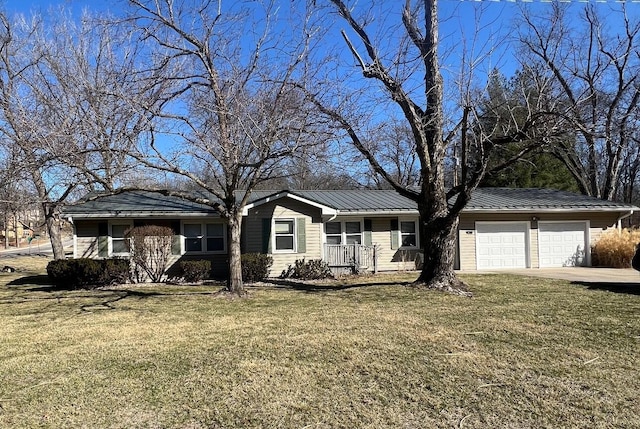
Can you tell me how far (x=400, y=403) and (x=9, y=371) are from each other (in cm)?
445

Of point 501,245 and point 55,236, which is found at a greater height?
point 55,236

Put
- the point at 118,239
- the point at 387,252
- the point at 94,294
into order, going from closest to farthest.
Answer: the point at 94,294, the point at 118,239, the point at 387,252

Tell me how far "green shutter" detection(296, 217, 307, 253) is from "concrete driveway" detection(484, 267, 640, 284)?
7102mm

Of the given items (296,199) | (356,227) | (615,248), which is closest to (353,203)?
(356,227)

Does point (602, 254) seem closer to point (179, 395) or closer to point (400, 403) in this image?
point (400, 403)

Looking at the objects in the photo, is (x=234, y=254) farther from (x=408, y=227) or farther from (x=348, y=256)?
(x=408, y=227)

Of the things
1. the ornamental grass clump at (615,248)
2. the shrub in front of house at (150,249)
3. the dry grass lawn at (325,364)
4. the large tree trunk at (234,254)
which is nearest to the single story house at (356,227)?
the ornamental grass clump at (615,248)

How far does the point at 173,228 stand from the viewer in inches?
623

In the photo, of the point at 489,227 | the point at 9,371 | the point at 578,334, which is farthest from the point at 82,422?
the point at 489,227

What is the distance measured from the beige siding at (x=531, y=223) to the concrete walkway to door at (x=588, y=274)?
52.1 inches

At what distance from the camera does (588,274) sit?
1568cm

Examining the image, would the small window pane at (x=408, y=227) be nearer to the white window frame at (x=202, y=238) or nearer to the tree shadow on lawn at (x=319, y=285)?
the tree shadow on lawn at (x=319, y=285)

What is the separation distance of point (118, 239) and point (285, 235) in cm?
537

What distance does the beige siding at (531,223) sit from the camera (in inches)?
697
